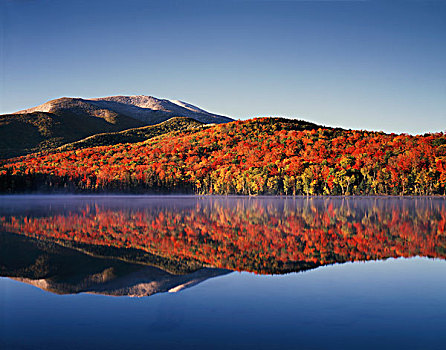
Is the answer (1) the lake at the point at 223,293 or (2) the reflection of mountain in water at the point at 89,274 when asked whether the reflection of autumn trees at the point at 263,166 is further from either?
(2) the reflection of mountain in water at the point at 89,274

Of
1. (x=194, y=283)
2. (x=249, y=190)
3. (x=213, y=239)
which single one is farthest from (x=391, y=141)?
(x=194, y=283)

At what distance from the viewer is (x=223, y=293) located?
1373cm

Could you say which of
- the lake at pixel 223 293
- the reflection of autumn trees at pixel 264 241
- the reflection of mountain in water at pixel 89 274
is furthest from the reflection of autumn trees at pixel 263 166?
the reflection of mountain in water at pixel 89 274

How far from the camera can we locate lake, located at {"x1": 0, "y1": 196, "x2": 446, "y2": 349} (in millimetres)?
10062

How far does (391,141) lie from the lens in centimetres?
14075

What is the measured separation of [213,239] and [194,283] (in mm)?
9868

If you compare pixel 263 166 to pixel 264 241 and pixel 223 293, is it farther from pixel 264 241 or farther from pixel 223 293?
pixel 223 293

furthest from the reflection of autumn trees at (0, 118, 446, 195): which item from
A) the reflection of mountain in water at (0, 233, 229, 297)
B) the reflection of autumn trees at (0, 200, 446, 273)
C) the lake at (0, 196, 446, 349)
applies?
the reflection of mountain in water at (0, 233, 229, 297)

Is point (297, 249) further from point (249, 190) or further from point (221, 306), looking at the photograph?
point (249, 190)

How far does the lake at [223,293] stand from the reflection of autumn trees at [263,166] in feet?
317

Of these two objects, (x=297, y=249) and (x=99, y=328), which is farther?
(x=297, y=249)

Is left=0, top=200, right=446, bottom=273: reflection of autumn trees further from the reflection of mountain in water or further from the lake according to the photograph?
the reflection of mountain in water

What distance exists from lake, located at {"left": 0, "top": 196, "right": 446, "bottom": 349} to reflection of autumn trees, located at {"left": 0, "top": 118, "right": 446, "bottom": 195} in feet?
317

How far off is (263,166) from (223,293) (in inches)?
5066
